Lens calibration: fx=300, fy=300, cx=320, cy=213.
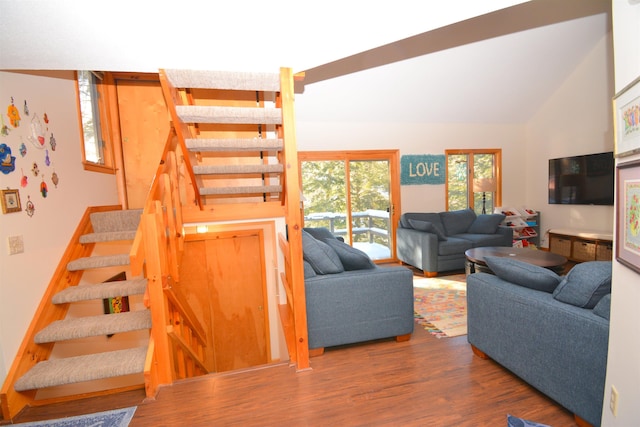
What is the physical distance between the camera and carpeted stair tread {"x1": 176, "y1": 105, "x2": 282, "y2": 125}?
7.30 feet

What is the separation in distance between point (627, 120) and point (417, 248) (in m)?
3.55

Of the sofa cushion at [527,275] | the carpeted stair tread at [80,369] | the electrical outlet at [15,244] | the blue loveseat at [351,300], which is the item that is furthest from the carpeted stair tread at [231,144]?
the sofa cushion at [527,275]

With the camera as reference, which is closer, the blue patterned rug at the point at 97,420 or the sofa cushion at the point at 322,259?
the blue patterned rug at the point at 97,420

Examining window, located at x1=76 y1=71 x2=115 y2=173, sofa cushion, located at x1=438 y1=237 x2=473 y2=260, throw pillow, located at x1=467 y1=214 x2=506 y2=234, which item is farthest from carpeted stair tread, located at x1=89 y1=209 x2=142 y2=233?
throw pillow, located at x1=467 y1=214 x2=506 y2=234

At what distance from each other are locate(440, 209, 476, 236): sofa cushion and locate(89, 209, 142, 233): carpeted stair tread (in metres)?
4.58

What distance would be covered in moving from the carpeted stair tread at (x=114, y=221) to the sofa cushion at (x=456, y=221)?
4580 millimetres

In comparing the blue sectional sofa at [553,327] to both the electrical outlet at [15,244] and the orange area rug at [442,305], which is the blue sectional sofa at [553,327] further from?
the electrical outlet at [15,244]

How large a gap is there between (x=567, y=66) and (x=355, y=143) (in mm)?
3617

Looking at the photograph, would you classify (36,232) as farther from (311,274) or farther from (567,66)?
(567,66)

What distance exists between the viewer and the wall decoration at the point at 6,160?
197cm

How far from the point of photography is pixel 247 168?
110 inches

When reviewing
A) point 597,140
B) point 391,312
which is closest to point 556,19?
point 597,140

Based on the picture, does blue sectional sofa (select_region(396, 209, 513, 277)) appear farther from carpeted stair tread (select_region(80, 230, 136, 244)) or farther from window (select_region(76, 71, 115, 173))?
window (select_region(76, 71, 115, 173))

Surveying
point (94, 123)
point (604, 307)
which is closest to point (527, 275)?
point (604, 307)
